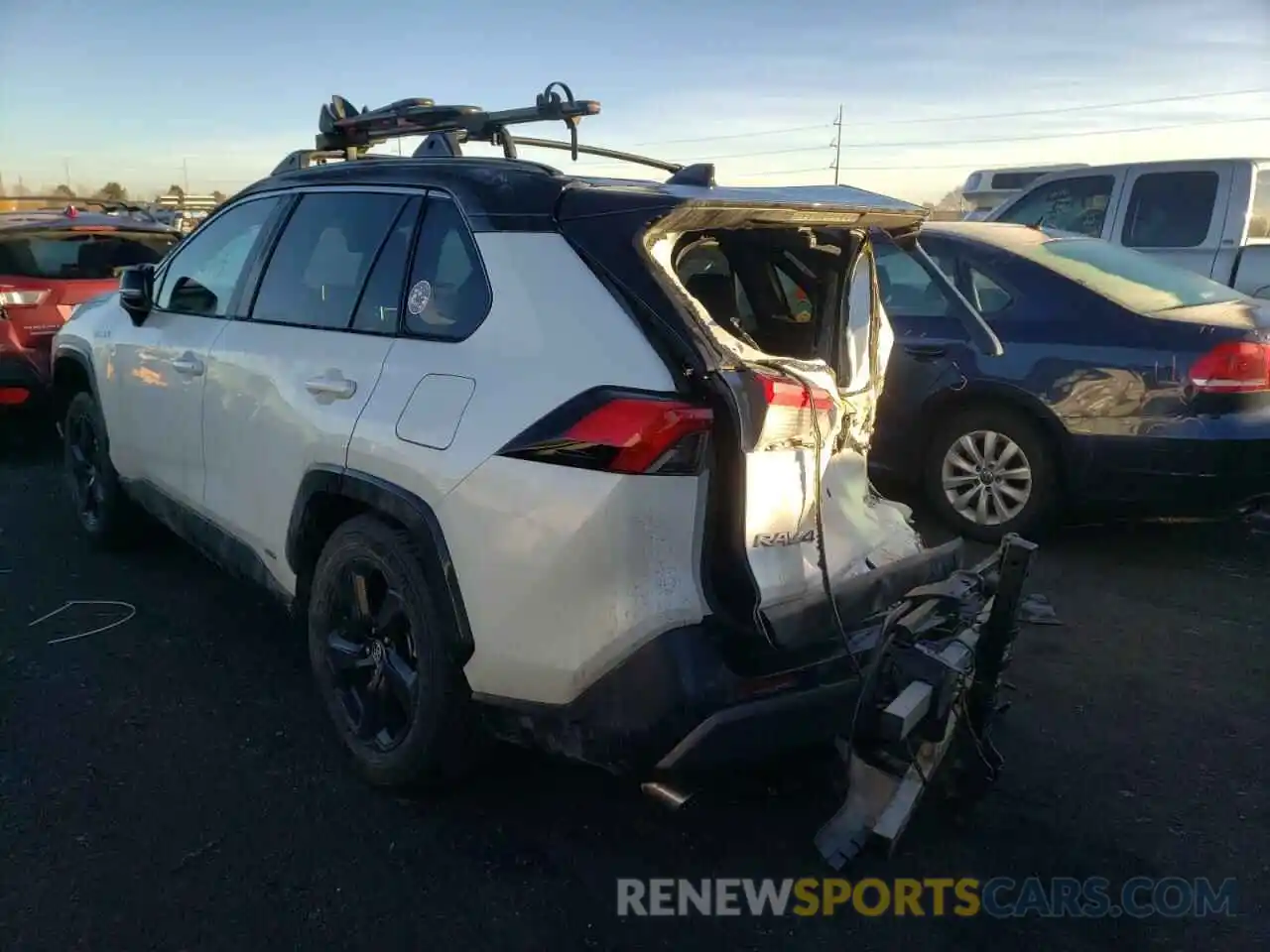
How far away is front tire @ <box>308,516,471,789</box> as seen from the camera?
9.16ft

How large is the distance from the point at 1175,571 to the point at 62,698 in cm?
490

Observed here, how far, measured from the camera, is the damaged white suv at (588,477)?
2.42m

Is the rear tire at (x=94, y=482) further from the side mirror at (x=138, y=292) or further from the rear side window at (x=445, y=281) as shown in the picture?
the rear side window at (x=445, y=281)

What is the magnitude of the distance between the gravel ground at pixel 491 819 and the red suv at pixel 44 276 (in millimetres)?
3346

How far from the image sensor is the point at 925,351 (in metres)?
5.53

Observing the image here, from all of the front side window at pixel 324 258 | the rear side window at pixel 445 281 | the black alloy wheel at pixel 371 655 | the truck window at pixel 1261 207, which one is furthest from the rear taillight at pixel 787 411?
the truck window at pixel 1261 207

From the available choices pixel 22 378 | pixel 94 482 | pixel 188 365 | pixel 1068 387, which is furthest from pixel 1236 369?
pixel 22 378

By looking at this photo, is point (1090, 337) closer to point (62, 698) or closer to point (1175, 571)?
point (1175, 571)

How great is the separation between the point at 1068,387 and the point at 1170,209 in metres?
4.26

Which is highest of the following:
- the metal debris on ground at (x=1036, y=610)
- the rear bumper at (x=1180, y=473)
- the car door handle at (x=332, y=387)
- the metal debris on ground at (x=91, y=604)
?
the car door handle at (x=332, y=387)

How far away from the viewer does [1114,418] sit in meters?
5.00

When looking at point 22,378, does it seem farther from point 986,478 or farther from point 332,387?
point 986,478

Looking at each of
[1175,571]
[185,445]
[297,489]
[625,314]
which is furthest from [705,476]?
[1175,571]

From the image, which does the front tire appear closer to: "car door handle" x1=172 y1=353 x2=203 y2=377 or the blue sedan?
"car door handle" x1=172 y1=353 x2=203 y2=377
